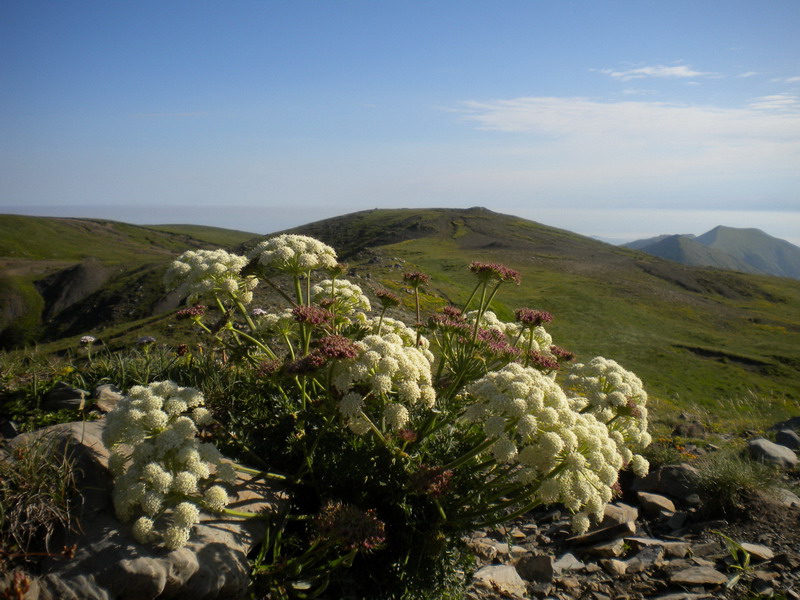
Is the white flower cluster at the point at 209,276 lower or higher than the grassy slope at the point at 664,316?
higher

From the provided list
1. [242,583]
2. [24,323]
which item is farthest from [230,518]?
[24,323]

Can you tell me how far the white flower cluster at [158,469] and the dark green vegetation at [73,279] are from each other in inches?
1323

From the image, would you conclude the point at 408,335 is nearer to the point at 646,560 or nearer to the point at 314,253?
the point at 314,253

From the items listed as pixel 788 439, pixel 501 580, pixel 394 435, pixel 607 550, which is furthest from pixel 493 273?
pixel 788 439

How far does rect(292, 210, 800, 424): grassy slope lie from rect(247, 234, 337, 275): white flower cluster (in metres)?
Answer: 17.6

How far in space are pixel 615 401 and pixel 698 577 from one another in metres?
2.23

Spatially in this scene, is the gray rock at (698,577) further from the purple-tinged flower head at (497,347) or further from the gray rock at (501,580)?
the purple-tinged flower head at (497,347)

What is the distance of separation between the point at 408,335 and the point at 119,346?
1288cm

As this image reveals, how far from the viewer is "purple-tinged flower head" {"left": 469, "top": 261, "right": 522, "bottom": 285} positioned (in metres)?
5.97

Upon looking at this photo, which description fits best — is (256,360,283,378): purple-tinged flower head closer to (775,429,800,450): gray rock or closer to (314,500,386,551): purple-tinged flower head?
(314,500,386,551): purple-tinged flower head

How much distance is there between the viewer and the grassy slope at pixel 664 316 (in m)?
30.6

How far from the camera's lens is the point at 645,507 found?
777 centimetres

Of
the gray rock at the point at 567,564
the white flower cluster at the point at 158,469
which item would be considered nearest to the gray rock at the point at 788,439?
the gray rock at the point at 567,564

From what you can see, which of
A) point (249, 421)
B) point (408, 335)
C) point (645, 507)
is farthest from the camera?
point (645, 507)
